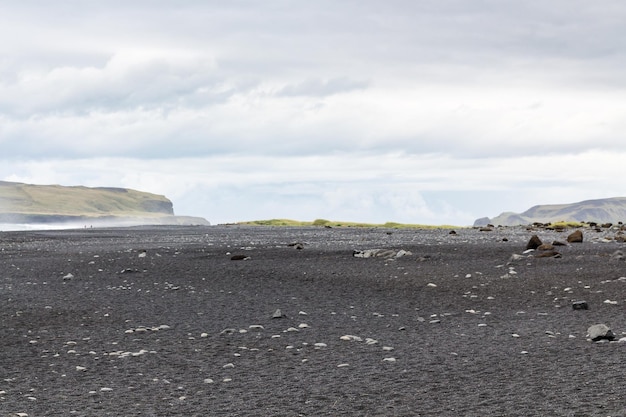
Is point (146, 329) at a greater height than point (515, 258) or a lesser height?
lesser

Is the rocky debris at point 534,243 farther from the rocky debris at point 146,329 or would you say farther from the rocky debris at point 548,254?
the rocky debris at point 146,329

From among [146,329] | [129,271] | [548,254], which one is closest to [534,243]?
[548,254]

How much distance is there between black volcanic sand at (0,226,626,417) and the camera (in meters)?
8.67

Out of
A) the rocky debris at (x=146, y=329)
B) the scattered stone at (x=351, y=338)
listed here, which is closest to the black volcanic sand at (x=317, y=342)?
the rocky debris at (x=146, y=329)

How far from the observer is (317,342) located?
12.7 metres

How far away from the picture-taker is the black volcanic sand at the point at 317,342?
867 cm

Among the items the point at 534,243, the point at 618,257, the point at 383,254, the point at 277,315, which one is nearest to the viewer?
the point at 277,315

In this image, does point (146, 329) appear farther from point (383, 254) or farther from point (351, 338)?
point (383, 254)

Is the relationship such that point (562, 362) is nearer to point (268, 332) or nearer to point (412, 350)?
point (412, 350)

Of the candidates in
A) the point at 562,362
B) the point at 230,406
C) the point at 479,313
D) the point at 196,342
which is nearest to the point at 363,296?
the point at 479,313

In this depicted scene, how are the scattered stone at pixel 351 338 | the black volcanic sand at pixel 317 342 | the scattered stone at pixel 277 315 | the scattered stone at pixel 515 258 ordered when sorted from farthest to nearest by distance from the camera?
the scattered stone at pixel 515 258 < the scattered stone at pixel 277 315 < the scattered stone at pixel 351 338 < the black volcanic sand at pixel 317 342

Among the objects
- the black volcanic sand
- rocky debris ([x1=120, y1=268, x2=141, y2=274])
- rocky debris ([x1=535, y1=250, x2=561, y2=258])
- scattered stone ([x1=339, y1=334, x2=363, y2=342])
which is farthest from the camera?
rocky debris ([x1=535, y1=250, x2=561, y2=258])

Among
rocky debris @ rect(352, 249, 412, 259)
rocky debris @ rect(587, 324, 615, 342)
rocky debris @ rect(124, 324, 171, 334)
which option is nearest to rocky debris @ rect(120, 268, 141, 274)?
rocky debris @ rect(352, 249, 412, 259)

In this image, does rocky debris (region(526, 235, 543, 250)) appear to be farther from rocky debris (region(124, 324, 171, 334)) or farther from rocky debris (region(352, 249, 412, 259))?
rocky debris (region(124, 324, 171, 334))
